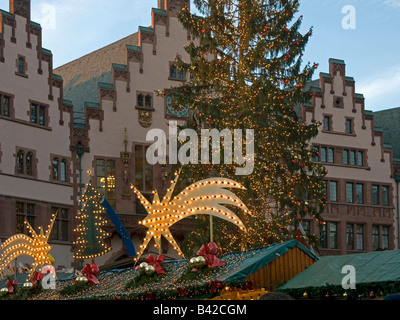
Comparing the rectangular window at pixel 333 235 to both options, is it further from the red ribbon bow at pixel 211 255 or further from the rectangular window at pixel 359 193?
the red ribbon bow at pixel 211 255

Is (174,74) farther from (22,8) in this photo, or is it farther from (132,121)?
(22,8)

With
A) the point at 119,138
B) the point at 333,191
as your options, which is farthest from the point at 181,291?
the point at 333,191

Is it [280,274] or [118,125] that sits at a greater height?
[118,125]

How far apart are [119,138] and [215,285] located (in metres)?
29.2

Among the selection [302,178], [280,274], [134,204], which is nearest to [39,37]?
[134,204]

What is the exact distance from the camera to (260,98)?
33219 mm

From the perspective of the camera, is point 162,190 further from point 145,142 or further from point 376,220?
point 376,220

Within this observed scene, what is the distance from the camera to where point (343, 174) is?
49.3 metres

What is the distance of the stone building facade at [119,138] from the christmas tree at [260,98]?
136 inches

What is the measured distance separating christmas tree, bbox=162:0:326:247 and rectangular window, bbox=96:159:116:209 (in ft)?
28.4

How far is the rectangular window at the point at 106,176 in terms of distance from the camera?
1693 inches

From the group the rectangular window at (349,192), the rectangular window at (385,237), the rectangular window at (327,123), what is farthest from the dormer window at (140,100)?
the rectangular window at (385,237)

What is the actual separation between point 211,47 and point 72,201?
11.8m

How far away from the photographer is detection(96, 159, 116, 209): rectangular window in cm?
4300
